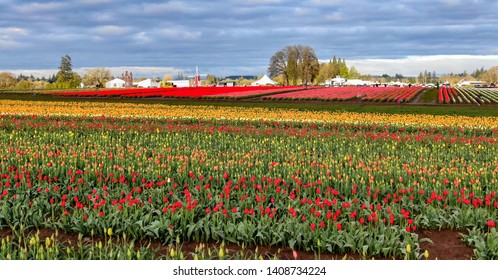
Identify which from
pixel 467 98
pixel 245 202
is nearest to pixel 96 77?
pixel 467 98

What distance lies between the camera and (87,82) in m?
164

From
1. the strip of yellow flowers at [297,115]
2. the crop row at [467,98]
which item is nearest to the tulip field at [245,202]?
the strip of yellow flowers at [297,115]

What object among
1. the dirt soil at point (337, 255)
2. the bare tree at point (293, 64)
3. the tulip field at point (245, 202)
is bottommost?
the dirt soil at point (337, 255)

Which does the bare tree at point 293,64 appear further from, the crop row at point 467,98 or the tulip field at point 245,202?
the tulip field at point 245,202

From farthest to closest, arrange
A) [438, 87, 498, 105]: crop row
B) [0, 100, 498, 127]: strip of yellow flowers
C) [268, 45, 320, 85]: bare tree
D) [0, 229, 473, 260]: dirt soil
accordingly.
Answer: [268, 45, 320, 85]: bare tree
[438, 87, 498, 105]: crop row
[0, 100, 498, 127]: strip of yellow flowers
[0, 229, 473, 260]: dirt soil

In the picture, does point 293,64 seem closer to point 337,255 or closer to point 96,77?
point 96,77

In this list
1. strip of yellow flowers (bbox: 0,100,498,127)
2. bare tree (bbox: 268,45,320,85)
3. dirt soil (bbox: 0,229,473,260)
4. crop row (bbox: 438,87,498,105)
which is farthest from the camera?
bare tree (bbox: 268,45,320,85)

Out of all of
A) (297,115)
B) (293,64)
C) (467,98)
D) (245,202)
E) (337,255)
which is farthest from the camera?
(293,64)

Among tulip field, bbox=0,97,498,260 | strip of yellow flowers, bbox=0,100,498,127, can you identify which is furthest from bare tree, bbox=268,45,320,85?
tulip field, bbox=0,97,498,260

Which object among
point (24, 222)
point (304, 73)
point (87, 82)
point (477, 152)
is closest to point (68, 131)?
point (24, 222)

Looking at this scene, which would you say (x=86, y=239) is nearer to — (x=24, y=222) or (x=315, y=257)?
(x=24, y=222)

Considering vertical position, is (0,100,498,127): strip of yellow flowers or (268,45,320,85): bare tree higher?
(268,45,320,85): bare tree

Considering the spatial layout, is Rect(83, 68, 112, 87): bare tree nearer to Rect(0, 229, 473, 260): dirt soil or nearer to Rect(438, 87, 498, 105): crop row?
Rect(438, 87, 498, 105): crop row

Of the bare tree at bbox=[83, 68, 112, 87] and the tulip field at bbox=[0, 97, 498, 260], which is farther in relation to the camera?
the bare tree at bbox=[83, 68, 112, 87]
